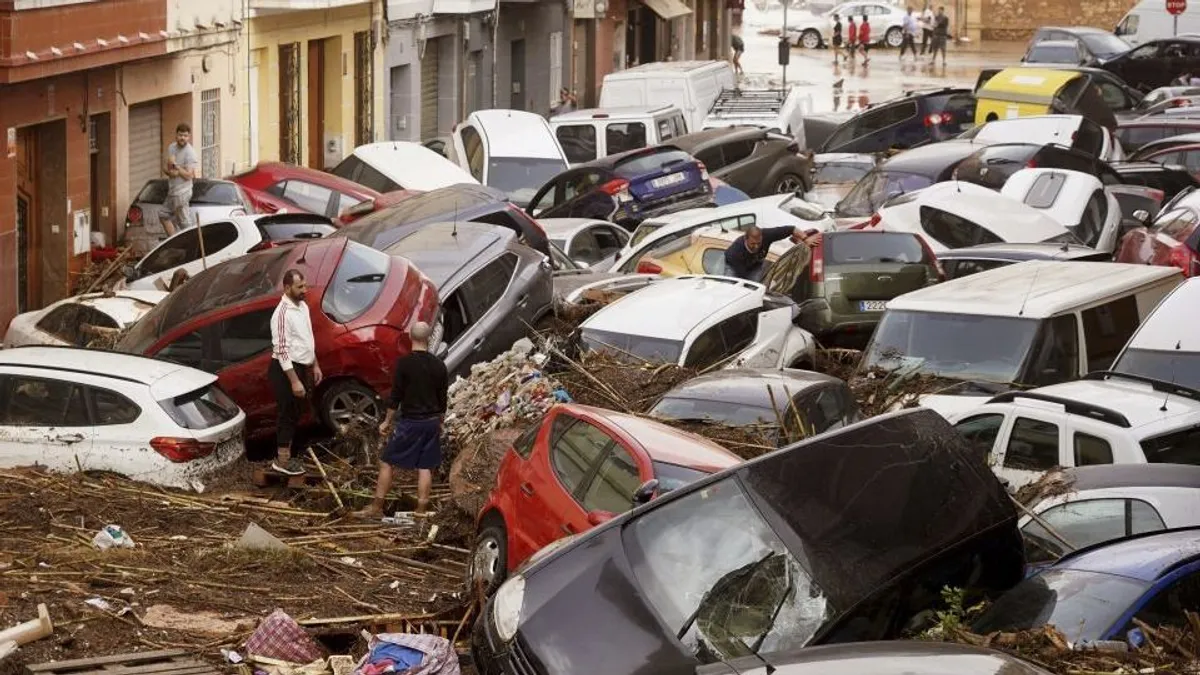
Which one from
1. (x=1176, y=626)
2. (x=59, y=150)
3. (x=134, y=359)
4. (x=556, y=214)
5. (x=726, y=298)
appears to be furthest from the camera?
(x=556, y=214)

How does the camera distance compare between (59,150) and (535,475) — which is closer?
(535,475)

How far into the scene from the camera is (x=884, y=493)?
947 cm

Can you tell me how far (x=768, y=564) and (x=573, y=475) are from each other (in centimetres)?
270

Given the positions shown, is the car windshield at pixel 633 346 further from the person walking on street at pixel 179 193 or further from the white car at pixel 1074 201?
the person walking on street at pixel 179 193

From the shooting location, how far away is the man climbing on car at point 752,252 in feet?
70.2

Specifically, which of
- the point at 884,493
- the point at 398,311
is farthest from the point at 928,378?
the point at 884,493

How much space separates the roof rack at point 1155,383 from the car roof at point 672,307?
139 inches

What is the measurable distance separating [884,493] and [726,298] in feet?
28.0

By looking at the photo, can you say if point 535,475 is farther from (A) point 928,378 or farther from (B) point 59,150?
(B) point 59,150

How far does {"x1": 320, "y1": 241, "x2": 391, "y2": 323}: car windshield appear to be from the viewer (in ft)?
54.5

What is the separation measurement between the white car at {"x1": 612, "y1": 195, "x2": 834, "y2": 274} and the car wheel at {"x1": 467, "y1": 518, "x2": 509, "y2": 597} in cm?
1098

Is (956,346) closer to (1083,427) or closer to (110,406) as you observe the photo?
(1083,427)

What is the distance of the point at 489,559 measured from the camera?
38.7 feet

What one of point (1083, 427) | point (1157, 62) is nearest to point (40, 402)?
point (1083, 427)
